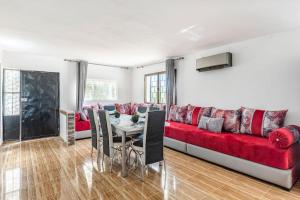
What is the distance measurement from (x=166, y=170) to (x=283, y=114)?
Result: 7.25ft

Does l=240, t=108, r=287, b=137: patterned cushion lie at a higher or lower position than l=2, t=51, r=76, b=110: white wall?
lower

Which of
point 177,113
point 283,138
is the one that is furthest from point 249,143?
point 177,113

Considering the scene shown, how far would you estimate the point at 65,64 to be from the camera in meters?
5.33

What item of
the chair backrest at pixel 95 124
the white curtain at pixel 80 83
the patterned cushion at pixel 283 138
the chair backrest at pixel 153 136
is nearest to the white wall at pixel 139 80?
the white curtain at pixel 80 83

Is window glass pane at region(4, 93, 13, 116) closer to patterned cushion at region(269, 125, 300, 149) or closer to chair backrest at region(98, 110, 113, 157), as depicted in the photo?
chair backrest at region(98, 110, 113, 157)

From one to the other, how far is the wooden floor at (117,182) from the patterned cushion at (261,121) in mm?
863

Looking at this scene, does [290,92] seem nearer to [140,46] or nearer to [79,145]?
[140,46]

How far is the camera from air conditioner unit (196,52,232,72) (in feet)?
12.2

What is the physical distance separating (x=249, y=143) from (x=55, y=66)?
5.37m

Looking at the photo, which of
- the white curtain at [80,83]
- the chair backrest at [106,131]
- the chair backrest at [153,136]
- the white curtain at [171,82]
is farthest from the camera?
the white curtain at [80,83]

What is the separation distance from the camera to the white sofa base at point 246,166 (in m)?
2.29

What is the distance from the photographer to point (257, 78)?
3381 millimetres

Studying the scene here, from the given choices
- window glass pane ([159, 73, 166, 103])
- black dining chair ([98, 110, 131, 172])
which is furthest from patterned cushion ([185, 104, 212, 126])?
black dining chair ([98, 110, 131, 172])

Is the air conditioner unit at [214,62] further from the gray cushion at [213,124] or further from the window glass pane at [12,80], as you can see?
the window glass pane at [12,80]
